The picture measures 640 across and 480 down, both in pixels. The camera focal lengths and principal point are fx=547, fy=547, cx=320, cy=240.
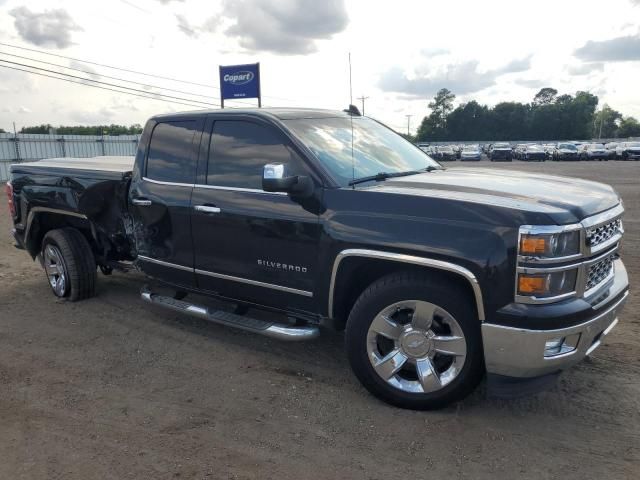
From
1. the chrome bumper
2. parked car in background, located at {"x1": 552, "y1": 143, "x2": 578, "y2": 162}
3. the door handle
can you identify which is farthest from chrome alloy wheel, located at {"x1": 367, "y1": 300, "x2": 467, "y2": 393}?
parked car in background, located at {"x1": 552, "y1": 143, "x2": 578, "y2": 162}

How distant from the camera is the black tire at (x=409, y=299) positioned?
10.8 feet

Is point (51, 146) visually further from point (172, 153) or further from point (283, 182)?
point (283, 182)

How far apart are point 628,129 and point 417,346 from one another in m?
127

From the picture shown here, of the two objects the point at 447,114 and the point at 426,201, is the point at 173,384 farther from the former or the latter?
the point at 447,114

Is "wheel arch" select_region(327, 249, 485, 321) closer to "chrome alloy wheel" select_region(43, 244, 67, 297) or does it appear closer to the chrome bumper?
the chrome bumper

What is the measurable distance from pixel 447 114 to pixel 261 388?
12282 cm

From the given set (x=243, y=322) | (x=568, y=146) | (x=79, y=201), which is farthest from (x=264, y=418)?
A: (x=568, y=146)

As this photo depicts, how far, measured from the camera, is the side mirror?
3.50 meters

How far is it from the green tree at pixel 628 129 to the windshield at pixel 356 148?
118969mm

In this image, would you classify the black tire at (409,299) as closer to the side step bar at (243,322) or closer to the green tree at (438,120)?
the side step bar at (243,322)

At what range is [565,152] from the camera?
4478cm

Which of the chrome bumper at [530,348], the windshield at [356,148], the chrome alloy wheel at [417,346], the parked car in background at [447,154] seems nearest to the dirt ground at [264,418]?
the chrome alloy wheel at [417,346]

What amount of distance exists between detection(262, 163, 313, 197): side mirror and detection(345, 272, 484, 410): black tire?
792mm

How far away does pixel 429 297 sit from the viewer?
11.0 ft
